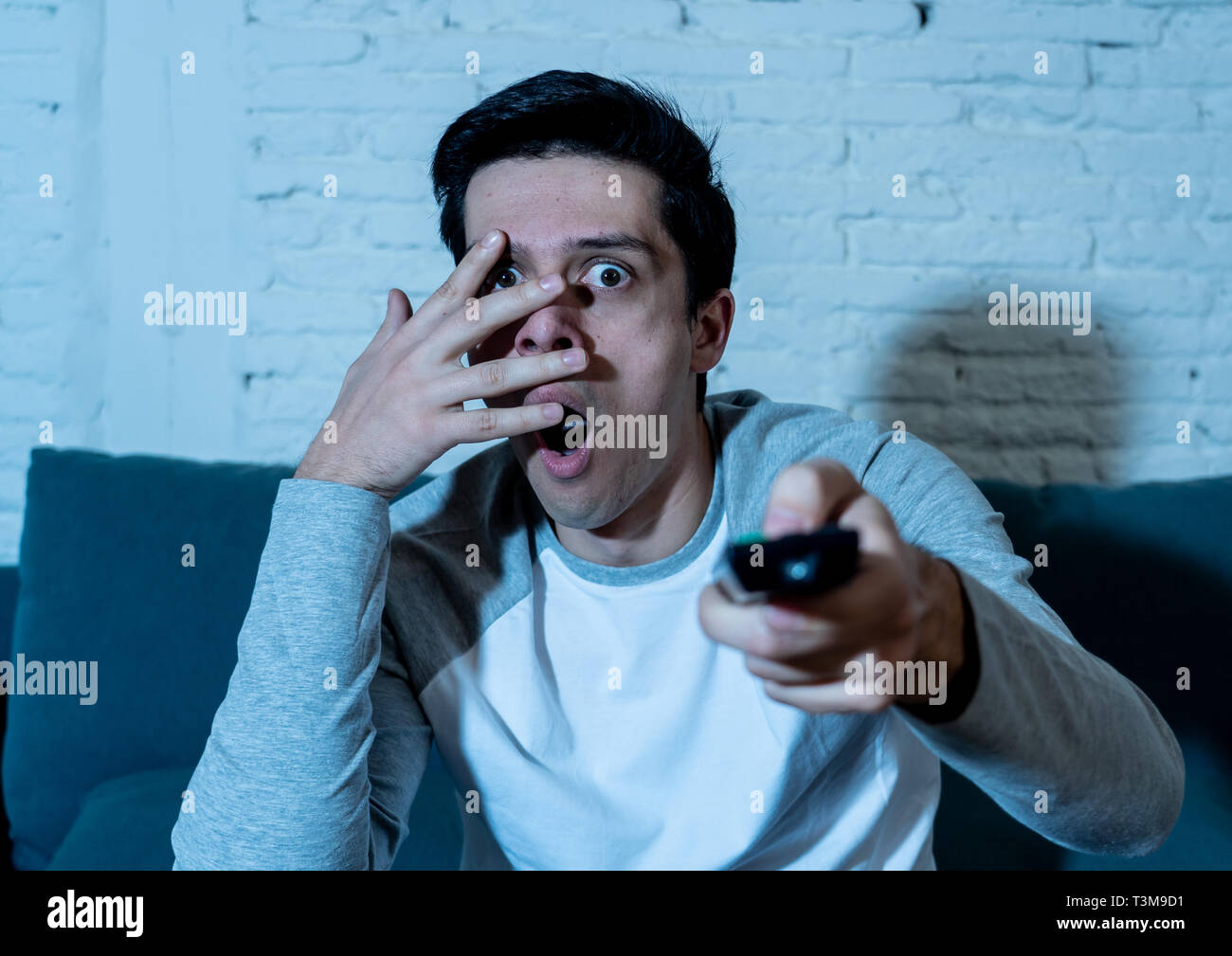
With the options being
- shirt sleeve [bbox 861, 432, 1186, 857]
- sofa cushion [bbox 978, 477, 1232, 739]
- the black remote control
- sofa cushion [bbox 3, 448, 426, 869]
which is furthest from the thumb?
sofa cushion [bbox 3, 448, 426, 869]

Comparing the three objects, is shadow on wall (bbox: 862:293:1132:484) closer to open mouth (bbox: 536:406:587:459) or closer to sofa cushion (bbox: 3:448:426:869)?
open mouth (bbox: 536:406:587:459)

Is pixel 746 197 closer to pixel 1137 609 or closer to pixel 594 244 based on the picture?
pixel 594 244

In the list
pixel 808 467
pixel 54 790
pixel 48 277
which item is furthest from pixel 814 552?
pixel 48 277

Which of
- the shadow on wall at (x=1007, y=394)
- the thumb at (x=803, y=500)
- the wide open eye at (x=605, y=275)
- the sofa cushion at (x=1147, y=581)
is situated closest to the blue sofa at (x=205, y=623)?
the sofa cushion at (x=1147, y=581)

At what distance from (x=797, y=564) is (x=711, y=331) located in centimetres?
80

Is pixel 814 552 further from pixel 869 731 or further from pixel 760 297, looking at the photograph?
pixel 760 297

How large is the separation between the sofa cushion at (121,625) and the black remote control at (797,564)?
3.57ft

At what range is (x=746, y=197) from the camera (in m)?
1.62

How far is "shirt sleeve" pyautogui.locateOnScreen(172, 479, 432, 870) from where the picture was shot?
34.7 inches

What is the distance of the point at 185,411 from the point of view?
1.70 m

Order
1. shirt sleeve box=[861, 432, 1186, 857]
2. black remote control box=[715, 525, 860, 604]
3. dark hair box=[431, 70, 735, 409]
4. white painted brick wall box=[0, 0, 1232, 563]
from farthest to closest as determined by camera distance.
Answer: white painted brick wall box=[0, 0, 1232, 563]
dark hair box=[431, 70, 735, 409]
shirt sleeve box=[861, 432, 1186, 857]
black remote control box=[715, 525, 860, 604]

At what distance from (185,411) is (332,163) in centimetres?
50

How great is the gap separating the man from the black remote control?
16.2 inches

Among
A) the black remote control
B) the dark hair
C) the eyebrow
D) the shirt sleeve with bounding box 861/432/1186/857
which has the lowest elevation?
the shirt sleeve with bounding box 861/432/1186/857
